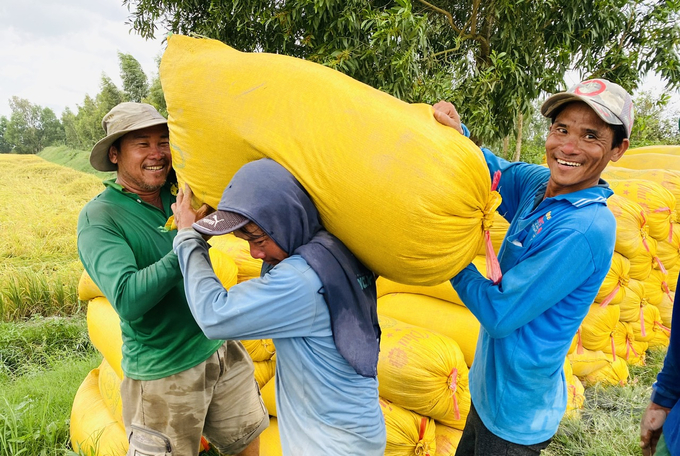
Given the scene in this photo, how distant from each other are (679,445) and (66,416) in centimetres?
331

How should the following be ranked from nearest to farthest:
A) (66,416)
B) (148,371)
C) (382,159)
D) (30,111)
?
(382,159), (148,371), (66,416), (30,111)

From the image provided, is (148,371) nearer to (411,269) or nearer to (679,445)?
(411,269)

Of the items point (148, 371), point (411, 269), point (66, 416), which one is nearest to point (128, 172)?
point (148, 371)

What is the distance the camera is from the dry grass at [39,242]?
510 centimetres

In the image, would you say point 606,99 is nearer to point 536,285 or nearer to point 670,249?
point 536,285

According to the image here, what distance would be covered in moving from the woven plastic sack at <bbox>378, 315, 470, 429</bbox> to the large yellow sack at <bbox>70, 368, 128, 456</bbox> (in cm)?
148

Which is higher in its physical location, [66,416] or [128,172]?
[128,172]

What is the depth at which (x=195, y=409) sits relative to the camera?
5.65ft

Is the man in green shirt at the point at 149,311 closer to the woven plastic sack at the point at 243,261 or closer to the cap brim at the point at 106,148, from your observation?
the cap brim at the point at 106,148

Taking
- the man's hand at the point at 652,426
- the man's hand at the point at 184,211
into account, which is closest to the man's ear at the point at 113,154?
the man's hand at the point at 184,211

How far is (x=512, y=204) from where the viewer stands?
1.75 metres

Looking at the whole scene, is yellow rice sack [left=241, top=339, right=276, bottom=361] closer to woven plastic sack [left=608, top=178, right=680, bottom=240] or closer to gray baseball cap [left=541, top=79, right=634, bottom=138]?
gray baseball cap [left=541, top=79, right=634, bottom=138]

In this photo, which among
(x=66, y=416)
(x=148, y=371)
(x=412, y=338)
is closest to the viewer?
(x=148, y=371)

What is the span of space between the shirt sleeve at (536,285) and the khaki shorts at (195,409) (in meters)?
1.23
